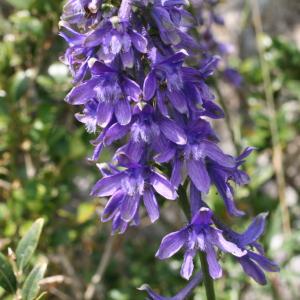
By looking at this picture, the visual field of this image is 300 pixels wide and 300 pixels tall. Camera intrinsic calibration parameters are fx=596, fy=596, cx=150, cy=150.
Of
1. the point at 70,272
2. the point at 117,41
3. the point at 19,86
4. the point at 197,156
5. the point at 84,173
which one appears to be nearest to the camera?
the point at 117,41

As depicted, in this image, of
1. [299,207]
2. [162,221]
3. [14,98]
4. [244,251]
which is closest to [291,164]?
[299,207]

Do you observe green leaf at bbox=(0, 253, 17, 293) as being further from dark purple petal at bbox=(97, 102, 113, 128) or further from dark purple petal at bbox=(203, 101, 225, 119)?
dark purple petal at bbox=(203, 101, 225, 119)

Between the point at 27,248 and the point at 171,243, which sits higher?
the point at 171,243

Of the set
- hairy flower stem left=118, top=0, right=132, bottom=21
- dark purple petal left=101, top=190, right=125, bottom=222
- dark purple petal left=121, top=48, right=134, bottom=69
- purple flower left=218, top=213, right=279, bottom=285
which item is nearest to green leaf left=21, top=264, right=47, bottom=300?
dark purple petal left=101, top=190, right=125, bottom=222

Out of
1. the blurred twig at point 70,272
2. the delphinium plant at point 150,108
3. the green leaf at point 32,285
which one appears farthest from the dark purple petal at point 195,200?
the blurred twig at point 70,272

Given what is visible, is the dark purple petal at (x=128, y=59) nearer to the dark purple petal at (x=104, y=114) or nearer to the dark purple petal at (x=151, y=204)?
the dark purple petal at (x=104, y=114)

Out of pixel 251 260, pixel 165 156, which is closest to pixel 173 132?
pixel 165 156

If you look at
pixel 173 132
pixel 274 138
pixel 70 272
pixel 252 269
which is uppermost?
pixel 173 132

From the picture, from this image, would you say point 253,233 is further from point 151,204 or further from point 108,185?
point 108,185
